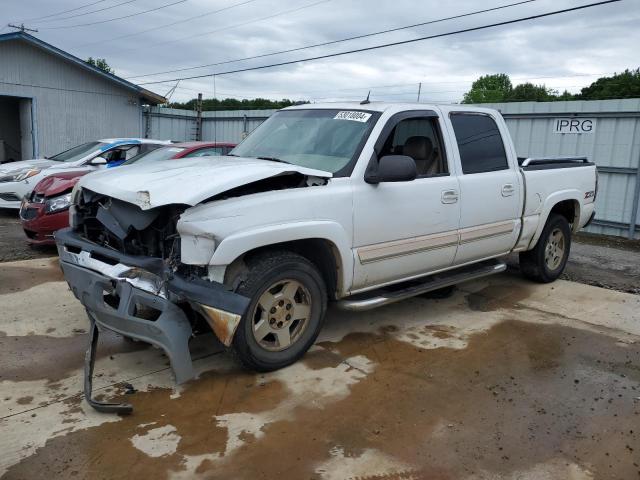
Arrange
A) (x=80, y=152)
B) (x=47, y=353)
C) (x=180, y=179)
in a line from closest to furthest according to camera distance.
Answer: (x=180, y=179) → (x=47, y=353) → (x=80, y=152)

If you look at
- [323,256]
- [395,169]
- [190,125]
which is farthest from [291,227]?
[190,125]

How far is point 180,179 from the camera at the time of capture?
3691mm

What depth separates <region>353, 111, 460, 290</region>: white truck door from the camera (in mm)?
4250

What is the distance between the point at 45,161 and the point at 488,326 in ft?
30.5

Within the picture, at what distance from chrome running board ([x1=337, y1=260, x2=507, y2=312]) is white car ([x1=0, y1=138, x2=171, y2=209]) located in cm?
643

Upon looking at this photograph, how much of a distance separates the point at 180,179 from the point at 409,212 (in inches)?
74.6

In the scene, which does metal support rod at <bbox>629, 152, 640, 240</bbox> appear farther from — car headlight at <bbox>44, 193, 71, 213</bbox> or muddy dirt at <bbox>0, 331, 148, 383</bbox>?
car headlight at <bbox>44, 193, 71, 213</bbox>

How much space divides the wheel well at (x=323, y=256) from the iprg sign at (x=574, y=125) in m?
8.69

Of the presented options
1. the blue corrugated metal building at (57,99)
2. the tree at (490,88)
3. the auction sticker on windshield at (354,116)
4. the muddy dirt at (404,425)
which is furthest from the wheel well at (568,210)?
the tree at (490,88)

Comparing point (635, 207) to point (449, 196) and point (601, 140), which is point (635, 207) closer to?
point (601, 140)

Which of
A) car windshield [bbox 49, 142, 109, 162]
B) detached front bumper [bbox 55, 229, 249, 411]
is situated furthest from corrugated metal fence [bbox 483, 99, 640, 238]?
detached front bumper [bbox 55, 229, 249, 411]

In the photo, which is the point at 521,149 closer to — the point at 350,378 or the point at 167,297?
the point at 350,378

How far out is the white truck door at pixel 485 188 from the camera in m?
5.09

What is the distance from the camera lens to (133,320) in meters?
3.41
